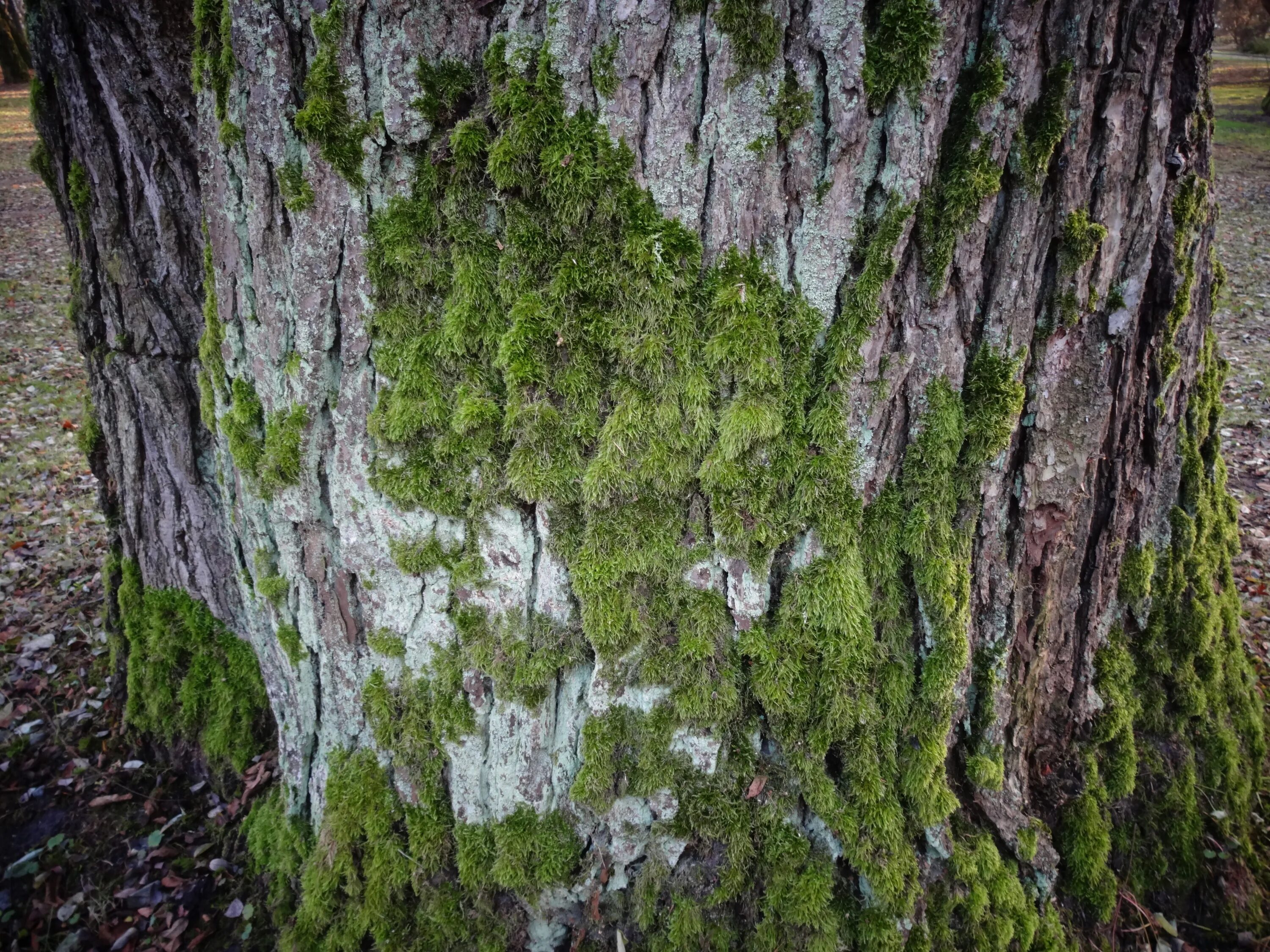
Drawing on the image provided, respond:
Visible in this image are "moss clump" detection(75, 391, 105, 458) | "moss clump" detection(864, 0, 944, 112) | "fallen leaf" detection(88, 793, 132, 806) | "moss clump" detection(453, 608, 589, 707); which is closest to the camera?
"moss clump" detection(864, 0, 944, 112)

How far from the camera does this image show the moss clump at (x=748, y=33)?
1.54 m

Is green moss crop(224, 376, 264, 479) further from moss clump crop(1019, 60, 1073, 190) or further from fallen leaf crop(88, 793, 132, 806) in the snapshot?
moss clump crop(1019, 60, 1073, 190)

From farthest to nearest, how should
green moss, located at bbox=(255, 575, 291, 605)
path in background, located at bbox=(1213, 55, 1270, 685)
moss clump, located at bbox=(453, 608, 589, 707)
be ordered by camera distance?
path in background, located at bbox=(1213, 55, 1270, 685) < green moss, located at bbox=(255, 575, 291, 605) < moss clump, located at bbox=(453, 608, 589, 707)

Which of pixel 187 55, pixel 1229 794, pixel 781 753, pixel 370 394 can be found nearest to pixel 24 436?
pixel 187 55

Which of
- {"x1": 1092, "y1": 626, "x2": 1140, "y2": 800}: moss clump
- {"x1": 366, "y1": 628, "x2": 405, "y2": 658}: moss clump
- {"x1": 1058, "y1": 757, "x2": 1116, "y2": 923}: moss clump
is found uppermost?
{"x1": 366, "y1": 628, "x2": 405, "y2": 658}: moss clump

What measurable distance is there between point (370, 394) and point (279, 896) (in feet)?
6.24

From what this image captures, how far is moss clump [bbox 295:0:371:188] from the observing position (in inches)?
66.6

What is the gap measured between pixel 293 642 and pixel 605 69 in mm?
1941

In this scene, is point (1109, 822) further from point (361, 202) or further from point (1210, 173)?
point (361, 202)

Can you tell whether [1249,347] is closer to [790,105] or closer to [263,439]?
[790,105]

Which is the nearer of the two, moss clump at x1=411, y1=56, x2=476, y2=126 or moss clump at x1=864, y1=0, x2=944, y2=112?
moss clump at x1=864, y1=0, x2=944, y2=112

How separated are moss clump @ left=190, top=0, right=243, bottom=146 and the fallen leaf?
2.76 m

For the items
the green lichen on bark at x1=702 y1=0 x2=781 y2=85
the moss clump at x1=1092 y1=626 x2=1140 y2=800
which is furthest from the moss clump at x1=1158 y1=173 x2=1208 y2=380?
the green lichen on bark at x1=702 y1=0 x2=781 y2=85

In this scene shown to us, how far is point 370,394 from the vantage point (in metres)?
1.93
